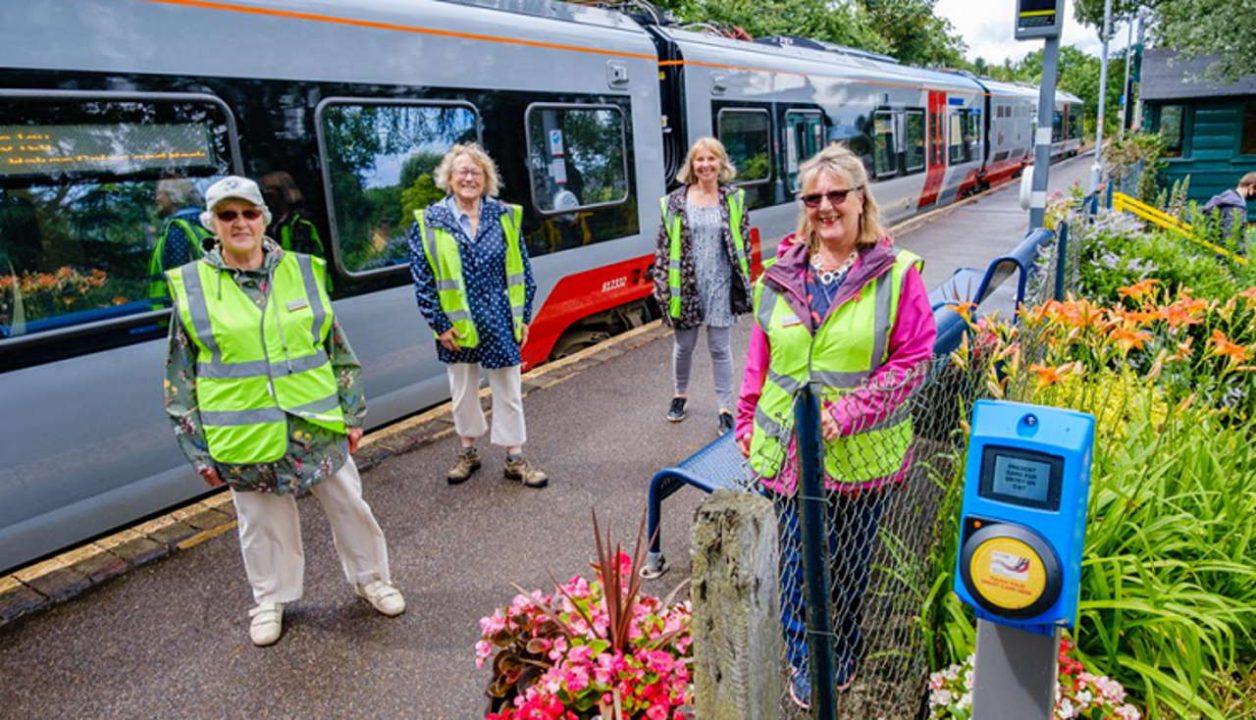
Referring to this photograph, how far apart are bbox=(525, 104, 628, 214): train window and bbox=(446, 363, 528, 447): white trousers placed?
6.91 ft

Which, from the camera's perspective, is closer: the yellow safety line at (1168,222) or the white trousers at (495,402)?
the white trousers at (495,402)

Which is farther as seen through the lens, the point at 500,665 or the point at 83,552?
A: the point at 83,552

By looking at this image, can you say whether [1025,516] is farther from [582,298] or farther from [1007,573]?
[582,298]

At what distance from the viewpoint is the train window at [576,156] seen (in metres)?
6.36

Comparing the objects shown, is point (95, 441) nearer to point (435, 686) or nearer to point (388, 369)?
point (388, 369)

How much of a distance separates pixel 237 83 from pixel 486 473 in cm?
249

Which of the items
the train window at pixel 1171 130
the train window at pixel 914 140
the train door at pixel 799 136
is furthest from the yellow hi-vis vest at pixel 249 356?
the train window at pixel 1171 130

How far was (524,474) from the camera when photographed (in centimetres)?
469

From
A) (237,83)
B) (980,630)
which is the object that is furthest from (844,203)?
(237,83)

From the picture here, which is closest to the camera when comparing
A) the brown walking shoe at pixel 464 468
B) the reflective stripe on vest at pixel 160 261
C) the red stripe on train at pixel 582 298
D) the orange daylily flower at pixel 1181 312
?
the orange daylily flower at pixel 1181 312

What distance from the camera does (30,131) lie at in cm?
360

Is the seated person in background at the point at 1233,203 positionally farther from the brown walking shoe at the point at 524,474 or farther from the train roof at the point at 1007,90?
the train roof at the point at 1007,90

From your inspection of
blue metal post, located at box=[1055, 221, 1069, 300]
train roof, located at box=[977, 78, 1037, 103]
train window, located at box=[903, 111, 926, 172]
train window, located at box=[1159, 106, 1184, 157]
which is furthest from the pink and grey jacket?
train roof, located at box=[977, 78, 1037, 103]

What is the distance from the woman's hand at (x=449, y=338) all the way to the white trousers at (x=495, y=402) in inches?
6.4
